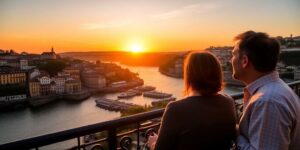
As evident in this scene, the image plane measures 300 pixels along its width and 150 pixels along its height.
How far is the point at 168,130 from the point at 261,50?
0.33m

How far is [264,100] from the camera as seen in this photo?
77 centimetres

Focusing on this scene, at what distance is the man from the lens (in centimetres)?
75

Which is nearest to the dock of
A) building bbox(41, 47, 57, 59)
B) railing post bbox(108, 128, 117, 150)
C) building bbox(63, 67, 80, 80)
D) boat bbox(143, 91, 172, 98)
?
boat bbox(143, 91, 172, 98)

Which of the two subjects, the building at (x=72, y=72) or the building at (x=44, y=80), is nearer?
the building at (x=44, y=80)

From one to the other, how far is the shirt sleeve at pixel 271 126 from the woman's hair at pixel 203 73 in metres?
0.13

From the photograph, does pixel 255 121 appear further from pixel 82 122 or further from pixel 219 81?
pixel 82 122

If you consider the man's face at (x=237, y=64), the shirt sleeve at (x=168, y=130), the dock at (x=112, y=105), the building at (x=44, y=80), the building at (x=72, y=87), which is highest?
the man's face at (x=237, y=64)

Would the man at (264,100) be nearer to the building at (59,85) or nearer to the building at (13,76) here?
the building at (59,85)

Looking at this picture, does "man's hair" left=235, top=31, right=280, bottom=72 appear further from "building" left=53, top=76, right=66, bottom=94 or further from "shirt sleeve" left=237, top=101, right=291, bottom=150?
"building" left=53, top=76, right=66, bottom=94

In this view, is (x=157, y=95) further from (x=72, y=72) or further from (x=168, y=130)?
(x=168, y=130)

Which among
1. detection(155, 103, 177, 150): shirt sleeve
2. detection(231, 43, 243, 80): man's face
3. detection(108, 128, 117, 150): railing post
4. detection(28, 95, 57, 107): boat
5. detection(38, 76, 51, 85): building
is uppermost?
detection(231, 43, 243, 80): man's face

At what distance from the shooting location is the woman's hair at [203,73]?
2.77 feet

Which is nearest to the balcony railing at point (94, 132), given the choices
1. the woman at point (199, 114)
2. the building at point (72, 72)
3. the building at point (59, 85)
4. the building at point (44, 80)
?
the woman at point (199, 114)

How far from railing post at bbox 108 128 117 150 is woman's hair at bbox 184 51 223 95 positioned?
1.25ft
